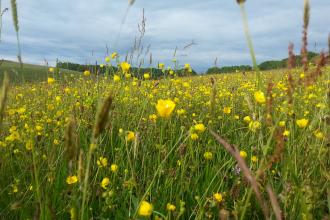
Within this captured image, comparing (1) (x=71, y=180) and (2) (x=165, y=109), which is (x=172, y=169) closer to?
(1) (x=71, y=180)

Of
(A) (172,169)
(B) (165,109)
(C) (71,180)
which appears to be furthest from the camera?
(A) (172,169)

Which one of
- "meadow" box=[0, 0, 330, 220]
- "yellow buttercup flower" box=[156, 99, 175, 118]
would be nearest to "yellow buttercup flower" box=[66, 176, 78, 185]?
"meadow" box=[0, 0, 330, 220]

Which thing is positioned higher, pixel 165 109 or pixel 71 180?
pixel 165 109

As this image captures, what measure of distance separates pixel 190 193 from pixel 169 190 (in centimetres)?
12

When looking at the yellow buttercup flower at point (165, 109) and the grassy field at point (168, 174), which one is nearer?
the grassy field at point (168, 174)

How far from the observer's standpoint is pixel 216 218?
1.93 metres

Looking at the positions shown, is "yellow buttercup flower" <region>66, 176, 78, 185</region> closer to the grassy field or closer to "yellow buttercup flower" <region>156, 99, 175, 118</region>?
the grassy field

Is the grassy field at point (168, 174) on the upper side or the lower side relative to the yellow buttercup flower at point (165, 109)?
lower

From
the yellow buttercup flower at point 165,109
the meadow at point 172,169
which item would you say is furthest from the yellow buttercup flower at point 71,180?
the yellow buttercup flower at point 165,109

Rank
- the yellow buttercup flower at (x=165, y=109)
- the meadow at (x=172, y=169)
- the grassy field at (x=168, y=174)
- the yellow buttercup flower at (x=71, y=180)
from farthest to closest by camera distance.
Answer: the yellow buttercup flower at (x=71, y=180), the yellow buttercup flower at (x=165, y=109), the grassy field at (x=168, y=174), the meadow at (x=172, y=169)

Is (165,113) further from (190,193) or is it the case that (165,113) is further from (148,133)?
(148,133)

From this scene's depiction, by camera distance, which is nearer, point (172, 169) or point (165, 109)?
point (165, 109)

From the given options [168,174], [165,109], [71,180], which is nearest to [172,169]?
[168,174]

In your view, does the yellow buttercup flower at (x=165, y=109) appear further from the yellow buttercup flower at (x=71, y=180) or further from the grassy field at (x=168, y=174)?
the yellow buttercup flower at (x=71, y=180)
